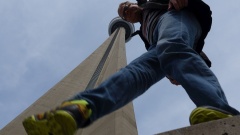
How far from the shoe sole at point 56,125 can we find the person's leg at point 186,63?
0.67 meters

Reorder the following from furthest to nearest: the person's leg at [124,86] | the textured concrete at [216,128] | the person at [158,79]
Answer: the person's leg at [124,86] < the person at [158,79] < the textured concrete at [216,128]

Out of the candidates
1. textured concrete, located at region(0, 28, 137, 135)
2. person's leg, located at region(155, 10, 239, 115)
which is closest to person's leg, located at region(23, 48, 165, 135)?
person's leg, located at region(155, 10, 239, 115)

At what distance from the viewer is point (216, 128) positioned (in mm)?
1560

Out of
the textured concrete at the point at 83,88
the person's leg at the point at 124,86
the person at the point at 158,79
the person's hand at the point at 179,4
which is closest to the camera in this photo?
the person at the point at 158,79

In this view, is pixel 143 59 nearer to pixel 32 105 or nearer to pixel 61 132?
pixel 61 132

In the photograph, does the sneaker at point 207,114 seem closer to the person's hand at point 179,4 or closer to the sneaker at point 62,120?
the sneaker at point 62,120

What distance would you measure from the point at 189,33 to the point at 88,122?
3.03 ft

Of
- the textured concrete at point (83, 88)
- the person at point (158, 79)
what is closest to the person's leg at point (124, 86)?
the person at point (158, 79)

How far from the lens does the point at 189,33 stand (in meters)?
2.38

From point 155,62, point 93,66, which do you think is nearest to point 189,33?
point 155,62

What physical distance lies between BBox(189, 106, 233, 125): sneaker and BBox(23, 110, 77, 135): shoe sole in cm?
55

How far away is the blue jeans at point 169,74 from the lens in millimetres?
1885

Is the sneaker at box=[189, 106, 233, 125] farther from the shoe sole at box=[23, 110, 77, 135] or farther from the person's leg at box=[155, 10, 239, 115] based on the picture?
the shoe sole at box=[23, 110, 77, 135]

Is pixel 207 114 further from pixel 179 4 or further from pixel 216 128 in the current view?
pixel 179 4
